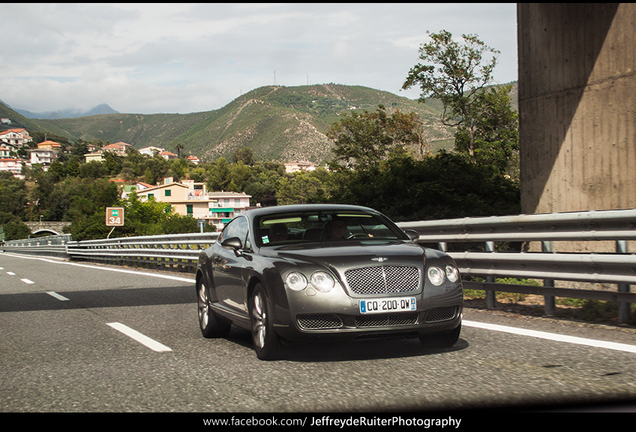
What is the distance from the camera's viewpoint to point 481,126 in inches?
1412

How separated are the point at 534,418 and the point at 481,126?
3360 cm

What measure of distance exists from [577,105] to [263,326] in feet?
19.9

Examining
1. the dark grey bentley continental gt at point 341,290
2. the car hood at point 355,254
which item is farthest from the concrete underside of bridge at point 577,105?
the car hood at point 355,254

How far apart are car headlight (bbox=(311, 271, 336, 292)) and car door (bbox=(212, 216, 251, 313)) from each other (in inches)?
41.7

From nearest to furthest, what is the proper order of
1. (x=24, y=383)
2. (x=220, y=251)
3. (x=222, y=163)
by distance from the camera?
(x=24, y=383) < (x=220, y=251) < (x=222, y=163)

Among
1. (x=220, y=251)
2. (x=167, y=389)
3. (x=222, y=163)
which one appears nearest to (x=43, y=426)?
(x=167, y=389)

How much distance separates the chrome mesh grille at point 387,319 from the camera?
517 centimetres

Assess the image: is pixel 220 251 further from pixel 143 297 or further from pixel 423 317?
pixel 143 297

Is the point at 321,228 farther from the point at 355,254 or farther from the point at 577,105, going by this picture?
the point at 577,105

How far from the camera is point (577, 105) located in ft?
30.9

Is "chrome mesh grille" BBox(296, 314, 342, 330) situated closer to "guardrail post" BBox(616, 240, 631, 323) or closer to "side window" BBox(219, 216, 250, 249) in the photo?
"side window" BBox(219, 216, 250, 249)

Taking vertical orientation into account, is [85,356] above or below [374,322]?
below

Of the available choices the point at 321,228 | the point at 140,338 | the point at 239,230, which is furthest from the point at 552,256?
the point at 140,338

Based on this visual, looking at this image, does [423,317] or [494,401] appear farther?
[423,317]
